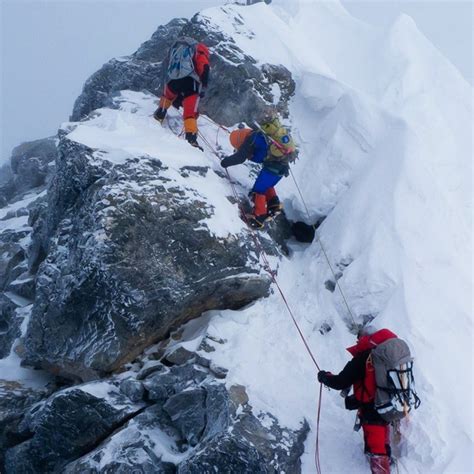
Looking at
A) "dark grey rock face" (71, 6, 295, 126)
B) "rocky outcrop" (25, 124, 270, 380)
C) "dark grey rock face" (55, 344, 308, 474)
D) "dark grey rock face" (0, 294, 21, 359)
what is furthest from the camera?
"dark grey rock face" (71, 6, 295, 126)

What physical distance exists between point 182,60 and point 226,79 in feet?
5.99

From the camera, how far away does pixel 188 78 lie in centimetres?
952

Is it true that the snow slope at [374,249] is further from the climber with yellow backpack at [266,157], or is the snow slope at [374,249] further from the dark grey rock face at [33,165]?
the dark grey rock face at [33,165]

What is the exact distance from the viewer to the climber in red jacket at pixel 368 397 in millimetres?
5012

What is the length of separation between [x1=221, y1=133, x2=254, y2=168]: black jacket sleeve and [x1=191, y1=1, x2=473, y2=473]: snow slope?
151 centimetres

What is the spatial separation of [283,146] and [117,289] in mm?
4026

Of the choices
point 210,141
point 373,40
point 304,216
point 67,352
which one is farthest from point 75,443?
point 373,40

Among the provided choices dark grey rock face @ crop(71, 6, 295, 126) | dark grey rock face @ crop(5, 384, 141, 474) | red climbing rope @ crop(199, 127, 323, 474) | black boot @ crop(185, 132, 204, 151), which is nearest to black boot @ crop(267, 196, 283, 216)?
red climbing rope @ crop(199, 127, 323, 474)

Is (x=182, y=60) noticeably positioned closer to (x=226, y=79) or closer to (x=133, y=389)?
(x=226, y=79)

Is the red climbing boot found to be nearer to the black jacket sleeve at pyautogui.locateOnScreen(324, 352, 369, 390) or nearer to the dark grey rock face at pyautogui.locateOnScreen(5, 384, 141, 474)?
the black jacket sleeve at pyautogui.locateOnScreen(324, 352, 369, 390)

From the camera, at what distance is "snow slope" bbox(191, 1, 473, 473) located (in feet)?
18.9

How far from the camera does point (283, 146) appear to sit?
8406 mm

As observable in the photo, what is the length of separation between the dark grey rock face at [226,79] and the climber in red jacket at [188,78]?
1.36m

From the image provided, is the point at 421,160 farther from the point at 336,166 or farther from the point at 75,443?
the point at 75,443
